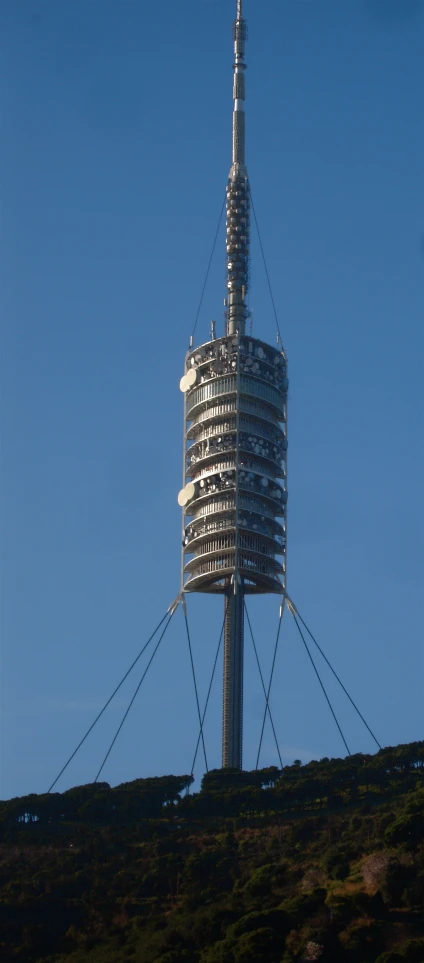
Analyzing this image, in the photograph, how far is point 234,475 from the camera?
5271 inches

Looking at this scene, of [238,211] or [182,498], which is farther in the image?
[238,211]

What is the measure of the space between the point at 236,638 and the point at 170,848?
74.3 feet

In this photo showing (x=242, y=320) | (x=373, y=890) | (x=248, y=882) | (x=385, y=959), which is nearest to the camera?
(x=385, y=959)

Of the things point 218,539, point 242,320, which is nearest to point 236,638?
point 218,539

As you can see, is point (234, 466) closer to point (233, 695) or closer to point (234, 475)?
point (234, 475)

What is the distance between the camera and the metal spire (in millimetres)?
141250

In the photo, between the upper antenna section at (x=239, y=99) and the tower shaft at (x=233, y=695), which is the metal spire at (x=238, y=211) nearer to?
the upper antenna section at (x=239, y=99)

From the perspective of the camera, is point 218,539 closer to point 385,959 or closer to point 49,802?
point 49,802

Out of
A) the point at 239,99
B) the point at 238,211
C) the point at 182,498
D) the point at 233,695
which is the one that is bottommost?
the point at 233,695

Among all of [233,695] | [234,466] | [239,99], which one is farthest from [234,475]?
[239,99]

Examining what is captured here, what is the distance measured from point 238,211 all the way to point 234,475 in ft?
73.8

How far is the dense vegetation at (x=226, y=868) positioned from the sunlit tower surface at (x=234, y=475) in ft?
34.4

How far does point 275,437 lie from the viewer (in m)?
138

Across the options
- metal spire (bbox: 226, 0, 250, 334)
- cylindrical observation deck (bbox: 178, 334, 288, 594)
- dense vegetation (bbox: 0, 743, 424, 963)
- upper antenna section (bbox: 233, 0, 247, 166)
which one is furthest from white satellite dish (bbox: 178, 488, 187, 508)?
upper antenna section (bbox: 233, 0, 247, 166)
